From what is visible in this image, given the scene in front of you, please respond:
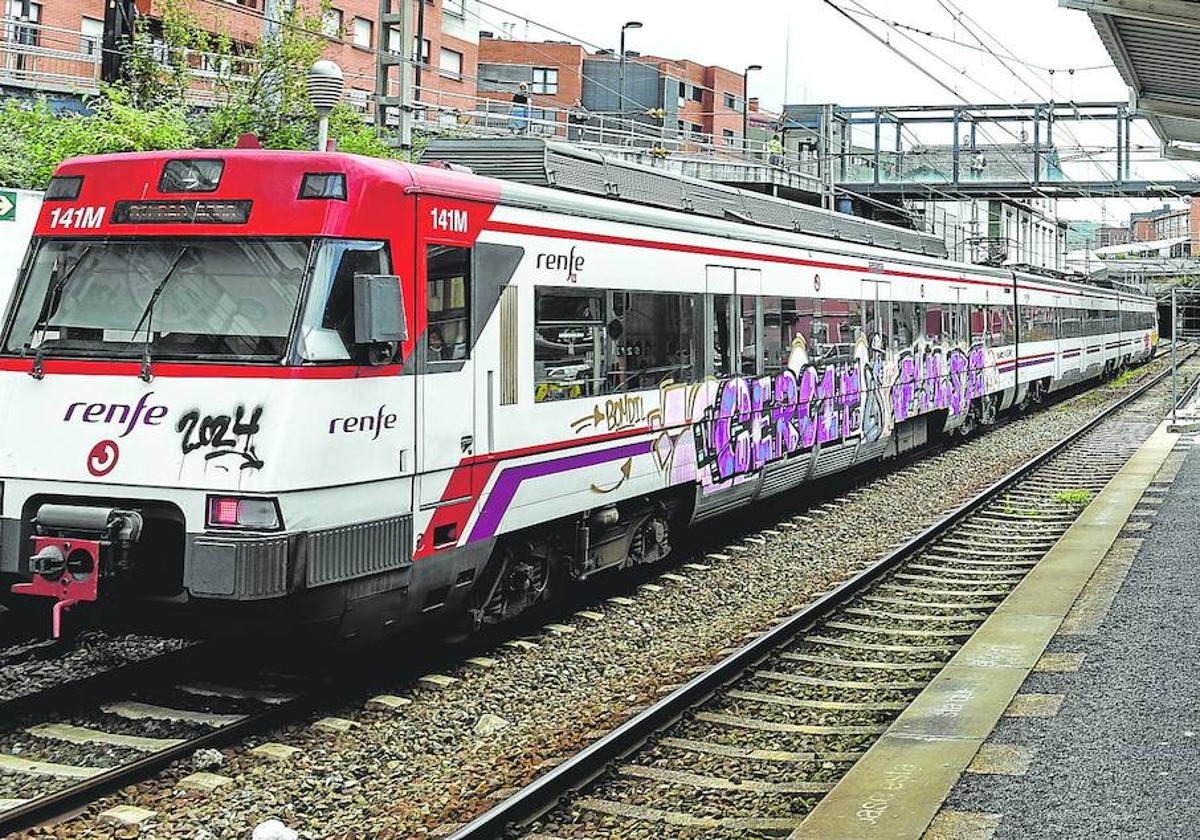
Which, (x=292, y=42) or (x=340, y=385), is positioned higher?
(x=292, y=42)

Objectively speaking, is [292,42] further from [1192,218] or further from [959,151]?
[1192,218]

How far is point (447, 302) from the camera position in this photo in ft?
27.6

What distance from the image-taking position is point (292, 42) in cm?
2069

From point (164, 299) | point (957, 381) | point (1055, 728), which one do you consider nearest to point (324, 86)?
point (164, 299)

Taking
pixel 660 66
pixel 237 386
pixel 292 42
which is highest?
pixel 660 66

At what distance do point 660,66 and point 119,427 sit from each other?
6101 centimetres

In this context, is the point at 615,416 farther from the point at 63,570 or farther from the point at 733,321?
the point at 63,570

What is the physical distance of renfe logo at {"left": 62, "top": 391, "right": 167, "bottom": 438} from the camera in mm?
7461

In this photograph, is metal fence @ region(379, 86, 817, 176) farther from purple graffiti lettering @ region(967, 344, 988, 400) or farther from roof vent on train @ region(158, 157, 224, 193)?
roof vent on train @ region(158, 157, 224, 193)

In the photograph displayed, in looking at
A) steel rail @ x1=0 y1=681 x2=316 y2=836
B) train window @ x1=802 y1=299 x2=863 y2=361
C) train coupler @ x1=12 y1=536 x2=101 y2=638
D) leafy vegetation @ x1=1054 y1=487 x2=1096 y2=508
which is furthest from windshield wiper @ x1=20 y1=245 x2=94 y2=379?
leafy vegetation @ x1=1054 y1=487 x2=1096 y2=508

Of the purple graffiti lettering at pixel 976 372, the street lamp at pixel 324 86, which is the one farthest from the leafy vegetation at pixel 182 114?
the purple graffiti lettering at pixel 976 372

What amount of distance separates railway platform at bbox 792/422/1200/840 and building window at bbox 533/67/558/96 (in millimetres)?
55554

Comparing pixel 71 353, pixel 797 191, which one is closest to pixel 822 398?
pixel 71 353

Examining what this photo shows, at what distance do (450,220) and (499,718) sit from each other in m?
2.86
